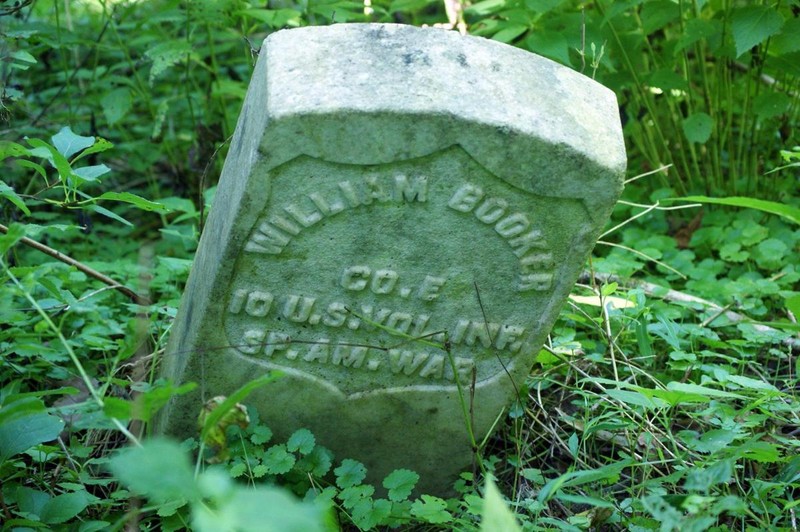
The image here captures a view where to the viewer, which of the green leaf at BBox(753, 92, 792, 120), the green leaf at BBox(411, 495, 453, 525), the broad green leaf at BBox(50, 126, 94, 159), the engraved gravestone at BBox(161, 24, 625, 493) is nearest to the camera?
the engraved gravestone at BBox(161, 24, 625, 493)

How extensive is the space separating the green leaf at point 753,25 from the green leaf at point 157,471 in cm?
222

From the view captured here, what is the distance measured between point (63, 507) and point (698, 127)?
7.91ft

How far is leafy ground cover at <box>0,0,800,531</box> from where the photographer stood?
1.71 meters

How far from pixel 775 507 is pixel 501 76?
1.08 meters

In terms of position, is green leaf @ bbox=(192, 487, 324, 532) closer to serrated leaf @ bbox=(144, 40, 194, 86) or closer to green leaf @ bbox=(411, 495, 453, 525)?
green leaf @ bbox=(411, 495, 453, 525)

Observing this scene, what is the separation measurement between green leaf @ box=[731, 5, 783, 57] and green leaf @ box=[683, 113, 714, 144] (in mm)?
410

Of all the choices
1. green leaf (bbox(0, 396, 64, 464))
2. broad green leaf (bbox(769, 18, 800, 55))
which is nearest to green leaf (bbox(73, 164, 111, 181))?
green leaf (bbox(0, 396, 64, 464))

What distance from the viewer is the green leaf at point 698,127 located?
314 cm

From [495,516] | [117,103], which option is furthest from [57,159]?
[117,103]

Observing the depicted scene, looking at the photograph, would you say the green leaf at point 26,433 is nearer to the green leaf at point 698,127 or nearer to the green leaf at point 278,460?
the green leaf at point 278,460

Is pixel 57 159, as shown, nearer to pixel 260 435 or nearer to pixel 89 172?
pixel 89 172

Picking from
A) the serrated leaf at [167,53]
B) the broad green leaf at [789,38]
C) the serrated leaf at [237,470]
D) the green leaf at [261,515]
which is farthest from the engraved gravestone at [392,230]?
the broad green leaf at [789,38]

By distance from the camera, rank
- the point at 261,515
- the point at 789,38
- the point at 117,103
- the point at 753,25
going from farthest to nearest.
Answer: the point at 117,103
the point at 789,38
the point at 753,25
the point at 261,515

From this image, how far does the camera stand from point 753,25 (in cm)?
279
